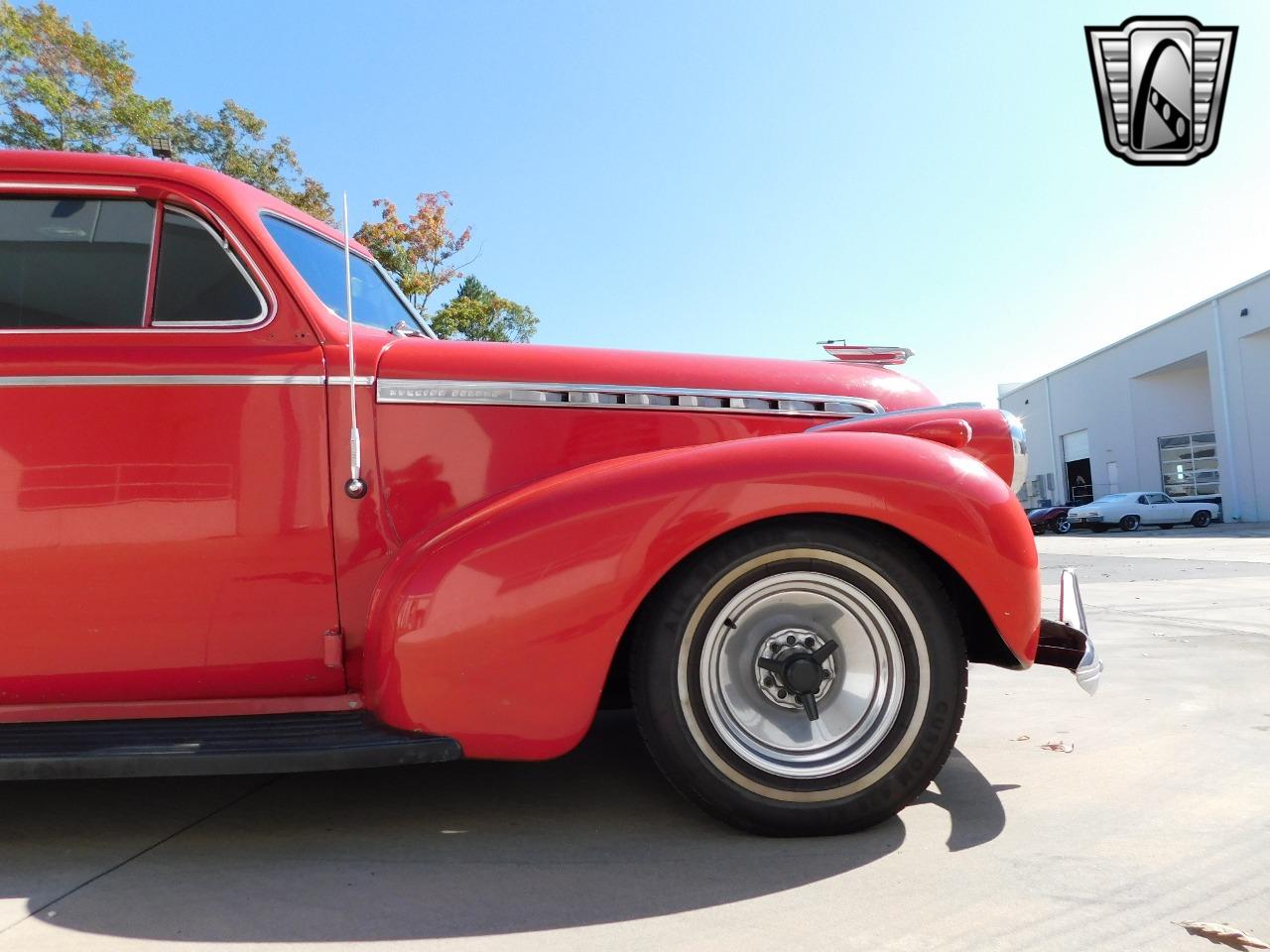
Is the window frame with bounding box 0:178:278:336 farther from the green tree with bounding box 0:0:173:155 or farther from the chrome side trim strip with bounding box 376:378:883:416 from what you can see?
the green tree with bounding box 0:0:173:155

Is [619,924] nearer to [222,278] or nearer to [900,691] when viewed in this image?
[900,691]

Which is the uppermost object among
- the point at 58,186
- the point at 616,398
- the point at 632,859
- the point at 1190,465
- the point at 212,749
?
the point at 1190,465

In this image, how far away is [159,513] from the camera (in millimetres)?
2420

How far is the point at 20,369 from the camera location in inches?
95.7

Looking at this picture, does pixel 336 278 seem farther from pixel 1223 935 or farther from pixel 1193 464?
pixel 1193 464

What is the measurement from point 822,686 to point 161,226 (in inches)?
93.8

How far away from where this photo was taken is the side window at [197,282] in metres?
2.59

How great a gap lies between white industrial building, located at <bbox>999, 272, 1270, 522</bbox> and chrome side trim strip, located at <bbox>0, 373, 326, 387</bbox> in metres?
22.9

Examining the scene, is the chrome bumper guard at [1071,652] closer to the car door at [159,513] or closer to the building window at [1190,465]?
the car door at [159,513]

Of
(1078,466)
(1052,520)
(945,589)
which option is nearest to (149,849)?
(945,589)

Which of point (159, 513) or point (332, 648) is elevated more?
point (159, 513)

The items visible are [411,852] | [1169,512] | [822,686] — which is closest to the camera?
[411,852]

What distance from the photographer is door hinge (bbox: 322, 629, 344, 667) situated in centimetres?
247

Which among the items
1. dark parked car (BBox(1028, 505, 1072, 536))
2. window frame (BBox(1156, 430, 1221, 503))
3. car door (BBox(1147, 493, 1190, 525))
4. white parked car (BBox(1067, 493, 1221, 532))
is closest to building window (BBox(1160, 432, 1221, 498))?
window frame (BBox(1156, 430, 1221, 503))
